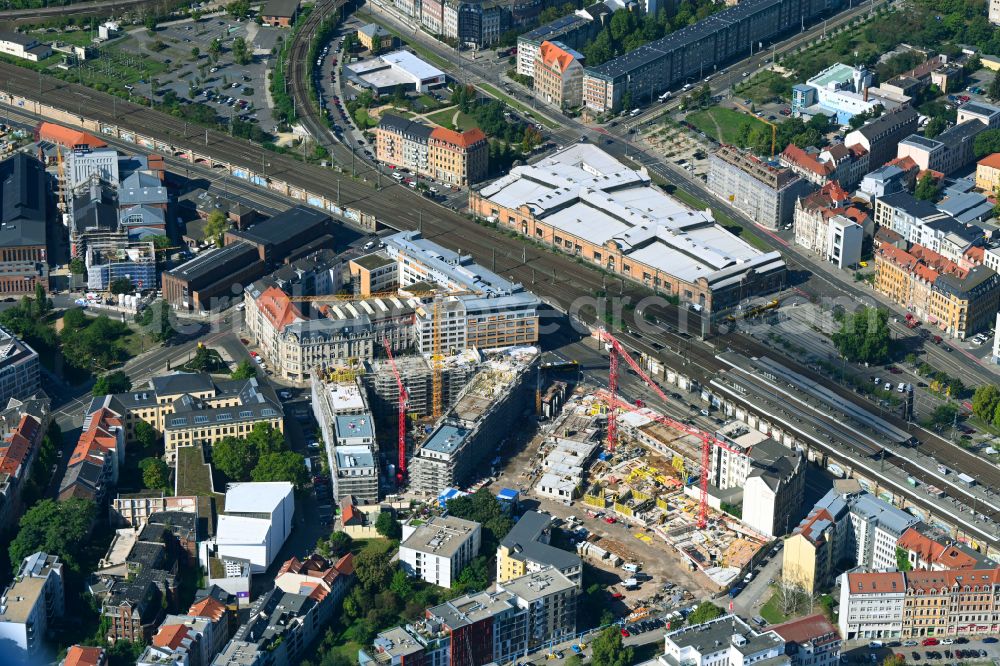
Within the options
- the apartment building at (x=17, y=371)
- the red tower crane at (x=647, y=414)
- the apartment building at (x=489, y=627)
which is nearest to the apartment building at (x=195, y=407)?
the apartment building at (x=17, y=371)

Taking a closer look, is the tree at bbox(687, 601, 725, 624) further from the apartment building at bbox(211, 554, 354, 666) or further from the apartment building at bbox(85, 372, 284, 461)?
the apartment building at bbox(85, 372, 284, 461)

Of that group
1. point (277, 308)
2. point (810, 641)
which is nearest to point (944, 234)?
point (277, 308)

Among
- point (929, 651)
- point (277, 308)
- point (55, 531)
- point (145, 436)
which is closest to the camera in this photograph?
point (929, 651)

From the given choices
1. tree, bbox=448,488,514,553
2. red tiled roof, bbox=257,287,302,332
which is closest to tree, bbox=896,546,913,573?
tree, bbox=448,488,514,553

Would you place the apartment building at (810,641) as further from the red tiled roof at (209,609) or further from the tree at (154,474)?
the tree at (154,474)

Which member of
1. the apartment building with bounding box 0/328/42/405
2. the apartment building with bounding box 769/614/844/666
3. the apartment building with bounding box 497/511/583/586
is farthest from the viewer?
the apartment building with bounding box 0/328/42/405

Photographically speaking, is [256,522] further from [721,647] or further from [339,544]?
[721,647]

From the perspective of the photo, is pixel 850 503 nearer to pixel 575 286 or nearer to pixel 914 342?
pixel 914 342
